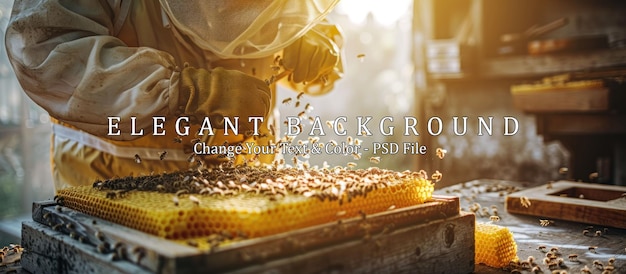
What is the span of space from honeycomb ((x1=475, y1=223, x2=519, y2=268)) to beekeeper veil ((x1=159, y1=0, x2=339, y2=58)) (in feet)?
3.55

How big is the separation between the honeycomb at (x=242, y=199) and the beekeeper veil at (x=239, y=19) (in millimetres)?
566

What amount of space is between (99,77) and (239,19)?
1.83 feet

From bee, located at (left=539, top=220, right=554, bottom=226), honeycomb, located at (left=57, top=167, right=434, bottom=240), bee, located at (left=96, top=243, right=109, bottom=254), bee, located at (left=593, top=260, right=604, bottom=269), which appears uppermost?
honeycomb, located at (left=57, top=167, right=434, bottom=240)

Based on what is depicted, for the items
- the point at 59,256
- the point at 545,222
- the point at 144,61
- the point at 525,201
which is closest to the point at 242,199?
the point at 59,256

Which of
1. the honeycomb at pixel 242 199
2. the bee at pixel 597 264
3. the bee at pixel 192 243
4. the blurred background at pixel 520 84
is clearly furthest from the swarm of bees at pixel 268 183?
the blurred background at pixel 520 84

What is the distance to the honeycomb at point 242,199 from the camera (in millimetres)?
1303

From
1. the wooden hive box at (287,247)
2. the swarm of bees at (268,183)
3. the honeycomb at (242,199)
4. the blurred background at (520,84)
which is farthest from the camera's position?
the blurred background at (520,84)

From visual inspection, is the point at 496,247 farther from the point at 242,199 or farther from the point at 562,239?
the point at 242,199

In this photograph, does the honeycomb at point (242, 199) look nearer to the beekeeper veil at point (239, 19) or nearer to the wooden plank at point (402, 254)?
the wooden plank at point (402, 254)

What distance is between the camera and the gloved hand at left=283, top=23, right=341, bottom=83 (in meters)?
2.86

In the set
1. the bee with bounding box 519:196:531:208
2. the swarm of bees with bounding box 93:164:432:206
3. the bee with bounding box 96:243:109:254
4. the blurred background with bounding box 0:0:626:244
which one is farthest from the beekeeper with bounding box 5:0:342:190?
the blurred background with bounding box 0:0:626:244

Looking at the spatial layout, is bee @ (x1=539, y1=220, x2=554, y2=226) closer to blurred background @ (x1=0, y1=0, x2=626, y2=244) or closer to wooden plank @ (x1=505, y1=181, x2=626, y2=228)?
wooden plank @ (x1=505, y1=181, x2=626, y2=228)

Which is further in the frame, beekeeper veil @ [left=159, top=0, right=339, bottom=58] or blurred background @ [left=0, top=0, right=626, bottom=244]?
blurred background @ [left=0, top=0, right=626, bottom=244]

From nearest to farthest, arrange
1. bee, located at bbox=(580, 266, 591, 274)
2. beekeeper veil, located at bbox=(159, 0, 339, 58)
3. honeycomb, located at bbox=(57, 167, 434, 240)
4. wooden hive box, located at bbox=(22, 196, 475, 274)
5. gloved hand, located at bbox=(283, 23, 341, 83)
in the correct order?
wooden hive box, located at bbox=(22, 196, 475, 274) → honeycomb, located at bbox=(57, 167, 434, 240) → bee, located at bbox=(580, 266, 591, 274) → beekeeper veil, located at bbox=(159, 0, 339, 58) → gloved hand, located at bbox=(283, 23, 341, 83)
